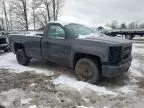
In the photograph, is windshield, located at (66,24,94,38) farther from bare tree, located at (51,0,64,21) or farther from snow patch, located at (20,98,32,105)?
bare tree, located at (51,0,64,21)

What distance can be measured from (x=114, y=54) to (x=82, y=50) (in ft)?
3.23

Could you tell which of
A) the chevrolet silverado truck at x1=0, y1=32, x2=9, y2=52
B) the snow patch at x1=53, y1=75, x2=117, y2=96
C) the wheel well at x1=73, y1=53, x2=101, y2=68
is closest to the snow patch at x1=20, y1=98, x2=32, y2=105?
the snow patch at x1=53, y1=75, x2=117, y2=96

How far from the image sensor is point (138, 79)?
6.93m

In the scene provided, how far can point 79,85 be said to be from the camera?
6184 mm

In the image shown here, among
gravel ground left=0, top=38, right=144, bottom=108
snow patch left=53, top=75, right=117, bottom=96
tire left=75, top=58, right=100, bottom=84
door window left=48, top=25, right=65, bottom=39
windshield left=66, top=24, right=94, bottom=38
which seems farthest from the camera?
door window left=48, top=25, right=65, bottom=39

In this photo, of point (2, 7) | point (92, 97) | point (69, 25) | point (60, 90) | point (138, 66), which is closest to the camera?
point (92, 97)

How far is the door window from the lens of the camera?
7242 millimetres

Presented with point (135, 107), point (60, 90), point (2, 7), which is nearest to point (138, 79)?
point (135, 107)

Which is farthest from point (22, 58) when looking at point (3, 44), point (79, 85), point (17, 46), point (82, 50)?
point (3, 44)

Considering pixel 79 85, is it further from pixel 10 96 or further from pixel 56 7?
pixel 56 7

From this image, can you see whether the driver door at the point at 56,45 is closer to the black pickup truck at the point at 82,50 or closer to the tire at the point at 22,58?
the black pickup truck at the point at 82,50

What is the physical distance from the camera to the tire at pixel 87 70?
6.37m

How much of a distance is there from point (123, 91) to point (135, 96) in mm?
425

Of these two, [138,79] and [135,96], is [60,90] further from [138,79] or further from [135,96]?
[138,79]
